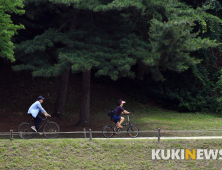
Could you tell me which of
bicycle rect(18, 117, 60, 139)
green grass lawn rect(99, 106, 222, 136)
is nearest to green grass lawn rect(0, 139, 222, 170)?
bicycle rect(18, 117, 60, 139)

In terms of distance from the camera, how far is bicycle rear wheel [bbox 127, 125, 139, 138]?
36.6 ft

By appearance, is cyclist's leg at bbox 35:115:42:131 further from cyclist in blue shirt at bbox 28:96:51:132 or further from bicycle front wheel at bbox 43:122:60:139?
bicycle front wheel at bbox 43:122:60:139

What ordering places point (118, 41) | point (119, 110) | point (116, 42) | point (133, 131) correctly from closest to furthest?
point (119, 110) → point (133, 131) → point (118, 41) → point (116, 42)

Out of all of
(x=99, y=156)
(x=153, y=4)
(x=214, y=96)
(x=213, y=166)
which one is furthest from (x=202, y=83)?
(x=99, y=156)

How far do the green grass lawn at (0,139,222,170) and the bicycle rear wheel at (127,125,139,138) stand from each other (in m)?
1.32

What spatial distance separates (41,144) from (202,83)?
15.6 meters

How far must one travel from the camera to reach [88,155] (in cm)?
913

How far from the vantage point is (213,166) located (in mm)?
9133

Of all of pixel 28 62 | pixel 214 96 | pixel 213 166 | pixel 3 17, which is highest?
pixel 3 17

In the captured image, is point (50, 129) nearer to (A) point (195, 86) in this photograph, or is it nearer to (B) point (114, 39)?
(B) point (114, 39)

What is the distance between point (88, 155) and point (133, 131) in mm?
2631

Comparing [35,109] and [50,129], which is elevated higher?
[35,109]

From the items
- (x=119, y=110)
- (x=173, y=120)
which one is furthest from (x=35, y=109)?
(x=173, y=120)

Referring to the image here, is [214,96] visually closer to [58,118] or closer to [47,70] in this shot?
[58,118]
